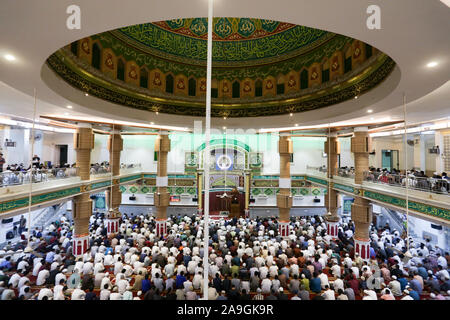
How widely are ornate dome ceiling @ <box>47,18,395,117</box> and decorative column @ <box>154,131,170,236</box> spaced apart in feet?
14.0

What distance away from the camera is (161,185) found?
10875mm

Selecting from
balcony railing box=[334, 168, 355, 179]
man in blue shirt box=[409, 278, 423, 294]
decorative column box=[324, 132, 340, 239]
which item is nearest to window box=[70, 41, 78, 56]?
man in blue shirt box=[409, 278, 423, 294]

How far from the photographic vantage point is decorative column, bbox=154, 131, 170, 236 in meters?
10.9

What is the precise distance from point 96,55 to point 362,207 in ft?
31.1

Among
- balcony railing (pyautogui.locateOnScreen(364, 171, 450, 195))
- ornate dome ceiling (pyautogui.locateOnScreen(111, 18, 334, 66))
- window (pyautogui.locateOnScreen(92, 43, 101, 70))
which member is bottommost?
balcony railing (pyautogui.locateOnScreen(364, 171, 450, 195))

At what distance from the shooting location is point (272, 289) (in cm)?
564

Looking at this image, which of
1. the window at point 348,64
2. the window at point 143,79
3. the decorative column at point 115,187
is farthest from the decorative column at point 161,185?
the window at point 348,64

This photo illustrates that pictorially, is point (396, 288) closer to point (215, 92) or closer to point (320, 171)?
point (215, 92)

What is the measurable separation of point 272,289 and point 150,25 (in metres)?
7.59

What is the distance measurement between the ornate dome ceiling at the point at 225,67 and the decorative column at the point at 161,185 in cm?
425

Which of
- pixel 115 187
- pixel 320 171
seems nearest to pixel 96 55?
pixel 115 187

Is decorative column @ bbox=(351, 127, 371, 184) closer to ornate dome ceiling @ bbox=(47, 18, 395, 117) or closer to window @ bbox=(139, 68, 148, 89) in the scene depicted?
ornate dome ceiling @ bbox=(47, 18, 395, 117)

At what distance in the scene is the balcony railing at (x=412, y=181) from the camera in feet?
16.6

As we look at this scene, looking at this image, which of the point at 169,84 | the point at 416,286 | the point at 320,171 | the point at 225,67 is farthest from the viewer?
the point at 320,171
